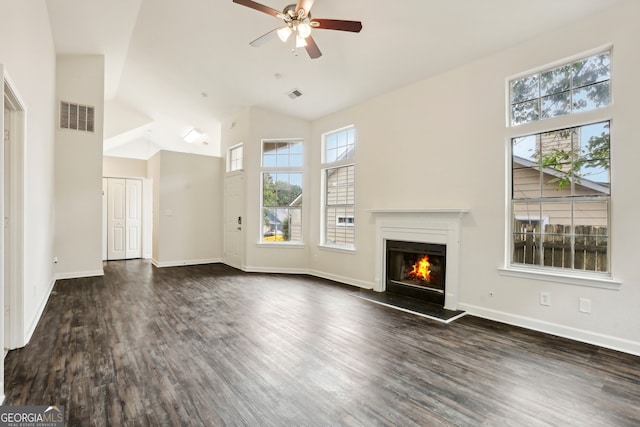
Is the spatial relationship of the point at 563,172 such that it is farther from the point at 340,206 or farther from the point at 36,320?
the point at 36,320

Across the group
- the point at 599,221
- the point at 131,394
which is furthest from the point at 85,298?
the point at 599,221

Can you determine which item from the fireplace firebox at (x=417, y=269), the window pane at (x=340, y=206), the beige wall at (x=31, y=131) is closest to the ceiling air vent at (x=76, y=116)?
the beige wall at (x=31, y=131)

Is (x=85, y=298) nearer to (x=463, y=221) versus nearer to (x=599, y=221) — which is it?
(x=463, y=221)

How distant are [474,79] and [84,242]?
22.3 feet

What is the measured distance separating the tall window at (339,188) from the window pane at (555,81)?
2.80m

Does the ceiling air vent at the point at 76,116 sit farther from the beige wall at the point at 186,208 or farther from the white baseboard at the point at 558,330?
the white baseboard at the point at 558,330

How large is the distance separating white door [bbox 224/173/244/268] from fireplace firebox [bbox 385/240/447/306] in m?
3.29

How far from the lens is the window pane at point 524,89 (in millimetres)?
3463

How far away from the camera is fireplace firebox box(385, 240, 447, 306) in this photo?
427 cm

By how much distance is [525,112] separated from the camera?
139 inches

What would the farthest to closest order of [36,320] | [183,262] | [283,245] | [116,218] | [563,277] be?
[116,218] < [183,262] < [283,245] < [36,320] < [563,277]

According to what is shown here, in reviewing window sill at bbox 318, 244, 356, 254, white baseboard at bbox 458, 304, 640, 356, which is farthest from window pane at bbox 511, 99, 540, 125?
window sill at bbox 318, 244, 356, 254

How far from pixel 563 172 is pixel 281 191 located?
4577mm

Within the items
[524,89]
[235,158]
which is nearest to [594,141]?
[524,89]
